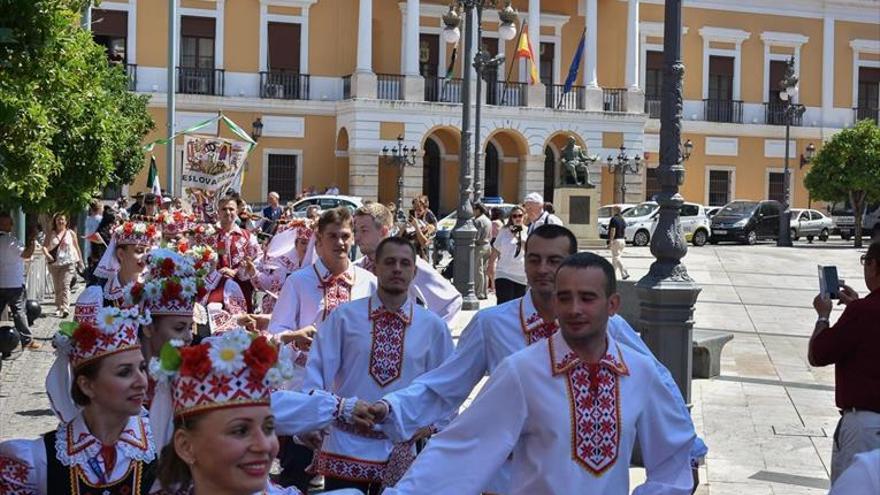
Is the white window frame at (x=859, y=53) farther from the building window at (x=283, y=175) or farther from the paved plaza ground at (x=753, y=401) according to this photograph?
the paved plaza ground at (x=753, y=401)

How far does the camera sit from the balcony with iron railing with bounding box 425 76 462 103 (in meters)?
47.6

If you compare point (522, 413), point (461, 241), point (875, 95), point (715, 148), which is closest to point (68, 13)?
point (522, 413)

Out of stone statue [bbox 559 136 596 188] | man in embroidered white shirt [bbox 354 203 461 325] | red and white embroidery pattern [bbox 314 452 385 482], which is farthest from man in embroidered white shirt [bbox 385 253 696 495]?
stone statue [bbox 559 136 596 188]

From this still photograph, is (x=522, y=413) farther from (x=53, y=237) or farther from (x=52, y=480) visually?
(x=53, y=237)

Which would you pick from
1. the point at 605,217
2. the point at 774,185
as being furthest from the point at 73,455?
the point at 774,185

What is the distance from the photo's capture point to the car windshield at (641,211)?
4278 centimetres

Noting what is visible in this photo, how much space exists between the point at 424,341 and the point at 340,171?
4132 cm

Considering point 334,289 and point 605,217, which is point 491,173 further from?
point 334,289

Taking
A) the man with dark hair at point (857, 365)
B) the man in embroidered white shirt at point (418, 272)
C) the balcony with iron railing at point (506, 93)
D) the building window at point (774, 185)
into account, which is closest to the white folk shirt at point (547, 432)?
the man with dark hair at point (857, 365)

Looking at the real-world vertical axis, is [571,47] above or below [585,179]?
above

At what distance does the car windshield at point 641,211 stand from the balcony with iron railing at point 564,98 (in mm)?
7360

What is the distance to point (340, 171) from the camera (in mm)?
47438

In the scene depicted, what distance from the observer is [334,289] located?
24.5 ft

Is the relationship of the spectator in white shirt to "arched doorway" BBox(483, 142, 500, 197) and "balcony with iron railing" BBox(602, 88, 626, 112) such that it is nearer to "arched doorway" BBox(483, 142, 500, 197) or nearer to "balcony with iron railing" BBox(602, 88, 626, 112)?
"arched doorway" BBox(483, 142, 500, 197)
